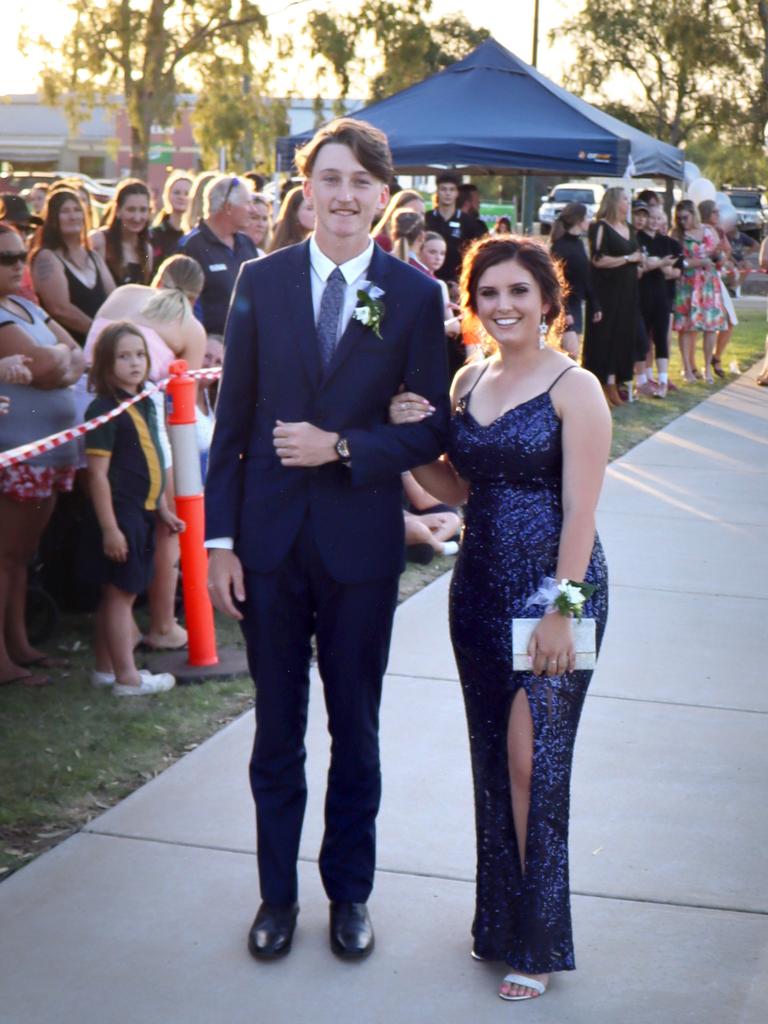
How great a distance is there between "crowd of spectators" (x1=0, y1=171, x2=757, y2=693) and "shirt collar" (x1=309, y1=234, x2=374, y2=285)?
422 mm

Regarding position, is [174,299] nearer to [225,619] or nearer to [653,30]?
[225,619]

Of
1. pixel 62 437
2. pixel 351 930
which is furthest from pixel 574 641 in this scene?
pixel 62 437

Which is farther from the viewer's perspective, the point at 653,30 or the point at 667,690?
the point at 653,30

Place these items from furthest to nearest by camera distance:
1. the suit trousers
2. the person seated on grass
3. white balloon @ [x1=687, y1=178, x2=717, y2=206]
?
1. white balloon @ [x1=687, y1=178, x2=717, y2=206]
2. the person seated on grass
3. the suit trousers

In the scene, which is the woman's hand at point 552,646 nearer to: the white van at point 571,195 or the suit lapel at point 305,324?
the suit lapel at point 305,324

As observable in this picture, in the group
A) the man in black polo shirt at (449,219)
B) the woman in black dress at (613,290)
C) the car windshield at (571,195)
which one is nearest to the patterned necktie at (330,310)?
the man in black polo shirt at (449,219)

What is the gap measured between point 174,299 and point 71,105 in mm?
24965

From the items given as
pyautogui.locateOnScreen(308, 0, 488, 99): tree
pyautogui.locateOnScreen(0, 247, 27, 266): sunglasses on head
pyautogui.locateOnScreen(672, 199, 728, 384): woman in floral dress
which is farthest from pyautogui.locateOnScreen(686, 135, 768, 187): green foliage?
pyautogui.locateOnScreen(0, 247, 27, 266): sunglasses on head

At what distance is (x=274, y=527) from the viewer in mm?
3527

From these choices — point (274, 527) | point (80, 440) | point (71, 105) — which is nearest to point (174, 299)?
point (80, 440)

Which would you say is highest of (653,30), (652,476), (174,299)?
(653,30)

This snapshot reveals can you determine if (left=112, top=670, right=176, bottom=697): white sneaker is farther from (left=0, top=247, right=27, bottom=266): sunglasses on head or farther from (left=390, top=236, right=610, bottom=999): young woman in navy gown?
(left=390, top=236, right=610, bottom=999): young woman in navy gown

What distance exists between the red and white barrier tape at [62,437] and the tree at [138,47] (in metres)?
22.7

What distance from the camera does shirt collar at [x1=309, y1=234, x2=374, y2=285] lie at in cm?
352
